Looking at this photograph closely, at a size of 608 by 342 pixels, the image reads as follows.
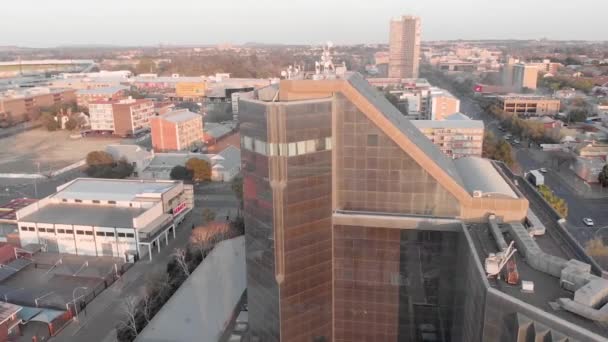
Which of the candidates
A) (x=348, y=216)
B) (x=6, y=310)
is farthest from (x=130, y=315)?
(x=348, y=216)

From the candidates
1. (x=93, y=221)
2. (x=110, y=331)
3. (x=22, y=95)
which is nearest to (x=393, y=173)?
(x=110, y=331)

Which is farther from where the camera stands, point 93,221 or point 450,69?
point 450,69

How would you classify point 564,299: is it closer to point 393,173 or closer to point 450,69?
point 393,173

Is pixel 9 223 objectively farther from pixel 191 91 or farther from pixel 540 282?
pixel 191 91

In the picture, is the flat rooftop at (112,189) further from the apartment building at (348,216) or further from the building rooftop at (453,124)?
the building rooftop at (453,124)

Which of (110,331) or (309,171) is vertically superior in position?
(309,171)

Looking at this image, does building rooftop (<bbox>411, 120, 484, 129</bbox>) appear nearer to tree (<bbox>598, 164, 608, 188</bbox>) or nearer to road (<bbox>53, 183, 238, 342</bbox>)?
tree (<bbox>598, 164, 608, 188</bbox>)

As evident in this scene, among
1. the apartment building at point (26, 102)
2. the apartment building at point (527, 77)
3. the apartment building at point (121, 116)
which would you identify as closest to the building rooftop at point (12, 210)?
the apartment building at point (121, 116)

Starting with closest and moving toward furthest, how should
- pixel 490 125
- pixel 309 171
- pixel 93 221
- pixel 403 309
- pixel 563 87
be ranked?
pixel 309 171 → pixel 403 309 → pixel 93 221 → pixel 490 125 → pixel 563 87
